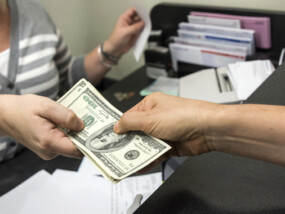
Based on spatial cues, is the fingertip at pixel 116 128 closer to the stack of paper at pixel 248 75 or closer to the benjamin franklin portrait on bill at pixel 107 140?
the benjamin franklin portrait on bill at pixel 107 140

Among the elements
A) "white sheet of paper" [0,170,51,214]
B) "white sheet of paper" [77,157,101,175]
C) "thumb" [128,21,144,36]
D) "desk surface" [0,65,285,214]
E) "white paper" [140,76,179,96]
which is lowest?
"white sheet of paper" [77,157,101,175]

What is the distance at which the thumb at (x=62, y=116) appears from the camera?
0.66m

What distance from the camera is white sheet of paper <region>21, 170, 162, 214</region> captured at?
0.75 meters

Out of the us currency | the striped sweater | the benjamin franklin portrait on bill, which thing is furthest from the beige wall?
the benjamin franklin portrait on bill

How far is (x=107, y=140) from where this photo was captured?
26.4 inches

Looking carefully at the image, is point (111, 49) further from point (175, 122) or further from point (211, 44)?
point (175, 122)

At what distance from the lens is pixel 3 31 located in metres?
1.05

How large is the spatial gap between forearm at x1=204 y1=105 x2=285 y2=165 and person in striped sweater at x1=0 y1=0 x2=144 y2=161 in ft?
1.02

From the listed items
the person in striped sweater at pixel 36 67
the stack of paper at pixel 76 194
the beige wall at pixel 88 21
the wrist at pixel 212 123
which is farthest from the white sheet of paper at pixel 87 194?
the beige wall at pixel 88 21

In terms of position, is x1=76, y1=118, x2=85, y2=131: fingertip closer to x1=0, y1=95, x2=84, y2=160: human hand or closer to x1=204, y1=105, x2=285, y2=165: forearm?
x1=0, y1=95, x2=84, y2=160: human hand

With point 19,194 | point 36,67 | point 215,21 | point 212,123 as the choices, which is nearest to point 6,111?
point 19,194

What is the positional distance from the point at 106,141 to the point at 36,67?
539 mm

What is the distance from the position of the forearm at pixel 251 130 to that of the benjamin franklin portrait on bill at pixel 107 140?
20 cm

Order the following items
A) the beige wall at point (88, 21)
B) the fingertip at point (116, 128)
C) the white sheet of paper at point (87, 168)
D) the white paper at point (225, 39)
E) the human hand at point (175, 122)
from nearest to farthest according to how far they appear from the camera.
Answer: the human hand at point (175, 122), the fingertip at point (116, 128), the white sheet of paper at point (87, 168), the white paper at point (225, 39), the beige wall at point (88, 21)
